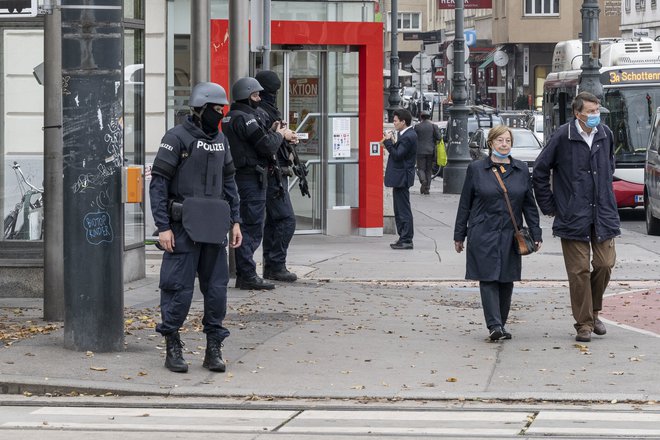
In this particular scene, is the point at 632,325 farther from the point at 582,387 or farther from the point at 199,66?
the point at 199,66

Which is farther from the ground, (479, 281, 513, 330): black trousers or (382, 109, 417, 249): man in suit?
(382, 109, 417, 249): man in suit

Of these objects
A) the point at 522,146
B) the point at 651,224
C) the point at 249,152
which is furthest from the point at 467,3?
the point at 249,152

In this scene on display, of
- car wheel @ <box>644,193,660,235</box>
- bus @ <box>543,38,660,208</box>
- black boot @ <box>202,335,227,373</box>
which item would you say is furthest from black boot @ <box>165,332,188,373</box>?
bus @ <box>543,38,660,208</box>

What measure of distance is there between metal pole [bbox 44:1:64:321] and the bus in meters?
16.4

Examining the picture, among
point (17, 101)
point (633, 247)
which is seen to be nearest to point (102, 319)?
point (17, 101)

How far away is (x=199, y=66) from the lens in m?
14.1

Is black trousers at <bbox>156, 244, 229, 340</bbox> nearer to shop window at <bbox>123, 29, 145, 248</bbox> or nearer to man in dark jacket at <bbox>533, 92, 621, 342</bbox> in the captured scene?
man in dark jacket at <bbox>533, 92, 621, 342</bbox>

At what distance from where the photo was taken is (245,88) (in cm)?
1300

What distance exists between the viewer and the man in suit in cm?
1847

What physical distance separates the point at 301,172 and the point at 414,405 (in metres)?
6.11

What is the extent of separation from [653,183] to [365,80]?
5738 millimetres

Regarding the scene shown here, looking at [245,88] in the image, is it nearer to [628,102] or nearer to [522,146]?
[628,102]

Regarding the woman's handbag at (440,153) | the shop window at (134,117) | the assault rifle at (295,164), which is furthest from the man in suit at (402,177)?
the woman's handbag at (440,153)

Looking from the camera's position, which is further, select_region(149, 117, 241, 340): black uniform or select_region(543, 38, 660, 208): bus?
select_region(543, 38, 660, 208): bus
